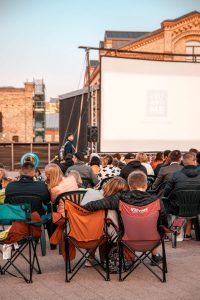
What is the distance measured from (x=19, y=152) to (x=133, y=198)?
2806cm

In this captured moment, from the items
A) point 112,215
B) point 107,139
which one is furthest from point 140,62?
point 112,215

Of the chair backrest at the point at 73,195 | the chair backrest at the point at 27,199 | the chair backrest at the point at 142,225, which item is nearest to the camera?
the chair backrest at the point at 142,225

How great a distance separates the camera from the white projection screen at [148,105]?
17.2 metres

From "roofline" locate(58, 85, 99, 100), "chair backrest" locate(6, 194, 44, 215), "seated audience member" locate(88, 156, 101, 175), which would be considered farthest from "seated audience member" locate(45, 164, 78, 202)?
"roofline" locate(58, 85, 99, 100)

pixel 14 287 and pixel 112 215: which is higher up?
pixel 112 215

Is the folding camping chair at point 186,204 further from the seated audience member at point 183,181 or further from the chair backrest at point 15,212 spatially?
the chair backrest at point 15,212

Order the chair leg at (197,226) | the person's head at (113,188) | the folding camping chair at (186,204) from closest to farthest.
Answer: the person's head at (113,188)
the folding camping chair at (186,204)
the chair leg at (197,226)

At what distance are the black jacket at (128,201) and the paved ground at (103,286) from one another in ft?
2.24

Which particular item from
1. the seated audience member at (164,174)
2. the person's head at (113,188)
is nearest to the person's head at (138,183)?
the person's head at (113,188)

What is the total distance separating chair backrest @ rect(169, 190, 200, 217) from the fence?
2505 cm

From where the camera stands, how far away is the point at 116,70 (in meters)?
17.2

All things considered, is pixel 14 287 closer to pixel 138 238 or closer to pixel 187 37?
pixel 138 238

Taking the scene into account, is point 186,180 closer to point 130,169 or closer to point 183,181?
point 183,181

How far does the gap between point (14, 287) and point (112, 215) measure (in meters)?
1.34
